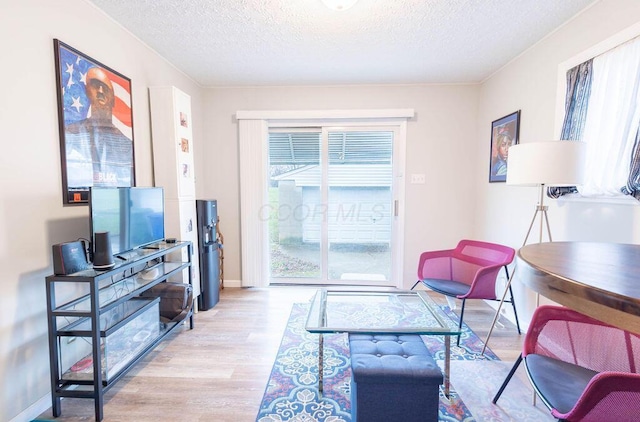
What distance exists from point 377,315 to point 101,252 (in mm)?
1786

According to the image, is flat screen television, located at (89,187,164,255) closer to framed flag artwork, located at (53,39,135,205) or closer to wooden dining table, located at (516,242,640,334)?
framed flag artwork, located at (53,39,135,205)

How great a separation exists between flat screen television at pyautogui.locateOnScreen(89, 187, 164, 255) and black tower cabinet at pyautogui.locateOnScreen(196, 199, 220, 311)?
53cm

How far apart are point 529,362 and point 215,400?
5.58 feet

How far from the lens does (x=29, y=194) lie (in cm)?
157

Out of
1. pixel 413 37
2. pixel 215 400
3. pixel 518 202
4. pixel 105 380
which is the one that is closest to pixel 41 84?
pixel 105 380

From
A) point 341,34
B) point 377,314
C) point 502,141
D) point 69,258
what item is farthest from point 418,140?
point 69,258

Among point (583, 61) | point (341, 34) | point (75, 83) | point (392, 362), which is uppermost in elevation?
point (341, 34)

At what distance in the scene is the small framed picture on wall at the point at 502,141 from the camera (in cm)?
270

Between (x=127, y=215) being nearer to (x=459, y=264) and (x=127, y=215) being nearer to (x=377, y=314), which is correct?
(x=377, y=314)

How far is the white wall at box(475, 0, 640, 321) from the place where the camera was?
1748 mm

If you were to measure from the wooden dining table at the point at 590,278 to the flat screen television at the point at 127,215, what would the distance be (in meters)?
2.11

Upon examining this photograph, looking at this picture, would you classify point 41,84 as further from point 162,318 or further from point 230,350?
point 230,350

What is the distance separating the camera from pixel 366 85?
336 cm

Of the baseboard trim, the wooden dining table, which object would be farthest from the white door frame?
the wooden dining table
